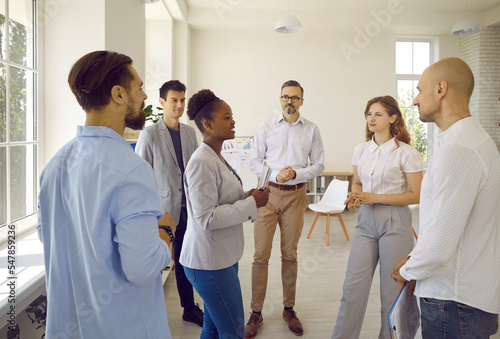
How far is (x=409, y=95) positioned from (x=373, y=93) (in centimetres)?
98

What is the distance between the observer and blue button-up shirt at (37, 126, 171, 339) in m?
1.00

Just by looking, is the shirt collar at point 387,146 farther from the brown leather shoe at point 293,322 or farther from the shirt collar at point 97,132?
the shirt collar at point 97,132

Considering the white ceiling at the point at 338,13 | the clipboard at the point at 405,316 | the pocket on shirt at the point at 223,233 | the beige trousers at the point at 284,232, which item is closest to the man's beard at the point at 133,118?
the pocket on shirt at the point at 223,233

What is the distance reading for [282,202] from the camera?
9.48ft

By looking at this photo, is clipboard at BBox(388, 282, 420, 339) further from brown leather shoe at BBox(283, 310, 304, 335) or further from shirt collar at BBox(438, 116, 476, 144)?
brown leather shoe at BBox(283, 310, 304, 335)

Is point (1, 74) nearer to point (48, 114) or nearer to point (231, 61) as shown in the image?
point (48, 114)

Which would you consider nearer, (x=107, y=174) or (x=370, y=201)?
(x=107, y=174)

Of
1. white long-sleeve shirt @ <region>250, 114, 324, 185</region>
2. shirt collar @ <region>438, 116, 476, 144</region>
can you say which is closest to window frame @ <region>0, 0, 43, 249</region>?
white long-sleeve shirt @ <region>250, 114, 324, 185</region>

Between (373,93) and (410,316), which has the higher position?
(373,93)

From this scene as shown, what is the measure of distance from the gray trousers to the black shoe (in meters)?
1.11

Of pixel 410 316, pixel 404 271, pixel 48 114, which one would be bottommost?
pixel 410 316

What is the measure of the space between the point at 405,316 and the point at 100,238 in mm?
1250

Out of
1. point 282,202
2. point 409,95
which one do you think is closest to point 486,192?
point 282,202

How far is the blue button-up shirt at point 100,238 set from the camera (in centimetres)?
100
